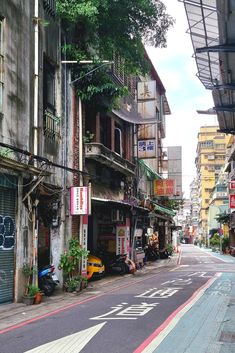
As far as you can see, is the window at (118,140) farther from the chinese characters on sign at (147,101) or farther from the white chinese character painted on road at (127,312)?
the white chinese character painted on road at (127,312)

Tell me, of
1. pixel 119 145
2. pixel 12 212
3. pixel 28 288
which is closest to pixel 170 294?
pixel 28 288

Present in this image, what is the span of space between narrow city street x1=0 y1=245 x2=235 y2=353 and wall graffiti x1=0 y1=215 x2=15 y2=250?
7.31ft

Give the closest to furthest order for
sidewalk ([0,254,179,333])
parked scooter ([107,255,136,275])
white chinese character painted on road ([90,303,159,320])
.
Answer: white chinese character painted on road ([90,303,159,320])
sidewalk ([0,254,179,333])
parked scooter ([107,255,136,275])

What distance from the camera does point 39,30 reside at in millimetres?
14492

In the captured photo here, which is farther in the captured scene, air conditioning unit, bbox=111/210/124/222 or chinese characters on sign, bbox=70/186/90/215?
air conditioning unit, bbox=111/210/124/222

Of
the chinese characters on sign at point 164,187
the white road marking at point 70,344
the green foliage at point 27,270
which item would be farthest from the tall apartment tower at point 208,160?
the white road marking at point 70,344

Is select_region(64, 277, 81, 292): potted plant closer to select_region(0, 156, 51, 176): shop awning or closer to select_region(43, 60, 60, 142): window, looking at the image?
select_region(0, 156, 51, 176): shop awning

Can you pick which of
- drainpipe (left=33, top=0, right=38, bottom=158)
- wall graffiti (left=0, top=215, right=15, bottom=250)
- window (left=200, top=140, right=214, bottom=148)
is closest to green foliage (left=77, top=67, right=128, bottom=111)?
drainpipe (left=33, top=0, right=38, bottom=158)

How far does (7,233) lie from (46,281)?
2287 mm

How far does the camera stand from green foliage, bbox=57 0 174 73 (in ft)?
52.7

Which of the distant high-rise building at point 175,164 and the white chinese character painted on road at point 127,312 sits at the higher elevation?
the distant high-rise building at point 175,164

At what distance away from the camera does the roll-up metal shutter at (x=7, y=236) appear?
12.3 meters

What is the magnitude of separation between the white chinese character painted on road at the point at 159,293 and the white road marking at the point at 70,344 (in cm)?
550

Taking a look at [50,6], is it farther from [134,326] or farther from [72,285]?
[134,326]
